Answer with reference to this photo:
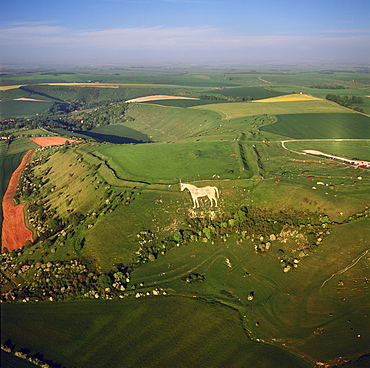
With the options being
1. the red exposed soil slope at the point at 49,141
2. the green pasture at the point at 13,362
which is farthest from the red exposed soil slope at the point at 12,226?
the red exposed soil slope at the point at 49,141

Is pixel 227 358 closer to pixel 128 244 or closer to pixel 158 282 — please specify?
pixel 158 282

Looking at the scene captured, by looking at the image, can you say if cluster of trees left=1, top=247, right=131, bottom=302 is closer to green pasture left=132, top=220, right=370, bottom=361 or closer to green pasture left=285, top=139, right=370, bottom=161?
green pasture left=132, top=220, right=370, bottom=361

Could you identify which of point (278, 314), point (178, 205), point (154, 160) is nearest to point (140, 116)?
point (154, 160)

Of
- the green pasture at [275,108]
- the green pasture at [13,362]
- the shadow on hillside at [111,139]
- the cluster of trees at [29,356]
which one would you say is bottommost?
the green pasture at [13,362]

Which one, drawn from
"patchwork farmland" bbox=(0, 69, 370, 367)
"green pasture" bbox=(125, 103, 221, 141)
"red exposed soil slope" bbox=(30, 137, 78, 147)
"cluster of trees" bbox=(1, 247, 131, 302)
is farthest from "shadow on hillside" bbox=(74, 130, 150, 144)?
"cluster of trees" bbox=(1, 247, 131, 302)

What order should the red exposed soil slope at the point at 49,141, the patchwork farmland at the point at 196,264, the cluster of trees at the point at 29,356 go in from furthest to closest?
1. the red exposed soil slope at the point at 49,141
2. the patchwork farmland at the point at 196,264
3. the cluster of trees at the point at 29,356

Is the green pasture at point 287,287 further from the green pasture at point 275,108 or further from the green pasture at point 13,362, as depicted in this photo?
the green pasture at point 275,108
